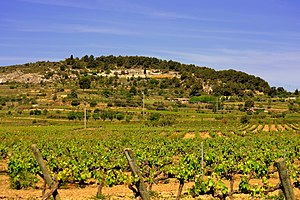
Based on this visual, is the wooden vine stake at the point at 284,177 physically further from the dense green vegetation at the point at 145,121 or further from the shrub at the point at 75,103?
the shrub at the point at 75,103

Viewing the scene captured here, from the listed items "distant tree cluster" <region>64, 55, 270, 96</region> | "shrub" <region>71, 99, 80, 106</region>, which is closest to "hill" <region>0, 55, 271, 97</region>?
"distant tree cluster" <region>64, 55, 270, 96</region>

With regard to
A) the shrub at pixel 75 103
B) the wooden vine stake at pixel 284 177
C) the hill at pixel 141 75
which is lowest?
the shrub at pixel 75 103

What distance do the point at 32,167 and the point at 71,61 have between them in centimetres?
12476

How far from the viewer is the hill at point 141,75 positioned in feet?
385

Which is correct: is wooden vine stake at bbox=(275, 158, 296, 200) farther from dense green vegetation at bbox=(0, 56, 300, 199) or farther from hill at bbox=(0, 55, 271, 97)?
hill at bbox=(0, 55, 271, 97)

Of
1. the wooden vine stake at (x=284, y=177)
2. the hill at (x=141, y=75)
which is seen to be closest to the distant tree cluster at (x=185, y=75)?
the hill at (x=141, y=75)

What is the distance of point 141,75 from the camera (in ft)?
440

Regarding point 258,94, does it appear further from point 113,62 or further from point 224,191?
point 224,191

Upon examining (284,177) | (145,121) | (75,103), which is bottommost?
(145,121)

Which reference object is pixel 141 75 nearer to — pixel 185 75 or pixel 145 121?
pixel 185 75

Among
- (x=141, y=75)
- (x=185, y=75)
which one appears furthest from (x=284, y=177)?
(x=141, y=75)

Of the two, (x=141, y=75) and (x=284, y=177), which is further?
(x=141, y=75)

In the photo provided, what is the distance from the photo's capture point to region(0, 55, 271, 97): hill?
11731 cm

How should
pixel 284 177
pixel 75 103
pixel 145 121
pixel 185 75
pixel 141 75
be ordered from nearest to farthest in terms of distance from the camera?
pixel 284 177 < pixel 145 121 < pixel 75 103 < pixel 185 75 < pixel 141 75
